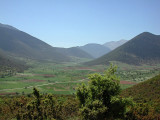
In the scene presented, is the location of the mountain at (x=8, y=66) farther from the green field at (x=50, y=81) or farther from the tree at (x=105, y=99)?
the tree at (x=105, y=99)

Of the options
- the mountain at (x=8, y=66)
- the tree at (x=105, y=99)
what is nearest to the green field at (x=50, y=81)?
the tree at (x=105, y=99)

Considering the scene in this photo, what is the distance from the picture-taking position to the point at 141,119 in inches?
695

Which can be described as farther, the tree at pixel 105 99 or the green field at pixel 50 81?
the green field at pixel 50 81

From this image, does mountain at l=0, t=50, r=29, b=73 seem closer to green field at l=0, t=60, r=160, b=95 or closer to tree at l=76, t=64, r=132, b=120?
green field at l=0, t=60, r=160, b=95

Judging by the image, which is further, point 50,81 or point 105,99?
point 50,81

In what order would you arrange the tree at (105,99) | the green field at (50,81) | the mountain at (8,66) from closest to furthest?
the tree at (105,99) → the green field at (50,81) → the mountain at (8,66)

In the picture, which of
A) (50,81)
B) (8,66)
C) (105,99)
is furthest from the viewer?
(8,66)

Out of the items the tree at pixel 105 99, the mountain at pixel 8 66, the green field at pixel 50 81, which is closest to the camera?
the tree at pixel 105 99

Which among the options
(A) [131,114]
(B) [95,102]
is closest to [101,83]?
(B) [95,102]

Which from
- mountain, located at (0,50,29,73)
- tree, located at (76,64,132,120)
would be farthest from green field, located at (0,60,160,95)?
mountain, located at (0,50,29,73)

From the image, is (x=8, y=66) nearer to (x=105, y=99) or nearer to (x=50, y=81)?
(x=50, y=81)

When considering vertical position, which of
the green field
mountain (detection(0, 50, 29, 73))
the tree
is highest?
mountain (detection(0, 50, 29, 73))

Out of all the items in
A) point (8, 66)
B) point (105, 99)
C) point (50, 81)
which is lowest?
point (50, 81)

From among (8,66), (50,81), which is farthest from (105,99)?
(8,66)
